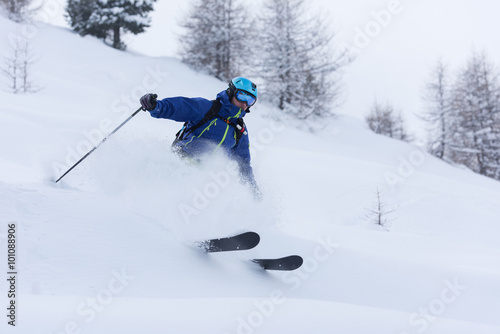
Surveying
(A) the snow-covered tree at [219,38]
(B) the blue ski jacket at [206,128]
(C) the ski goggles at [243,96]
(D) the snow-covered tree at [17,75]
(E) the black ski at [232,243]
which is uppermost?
(A) the snow-covered tree at [219,38]

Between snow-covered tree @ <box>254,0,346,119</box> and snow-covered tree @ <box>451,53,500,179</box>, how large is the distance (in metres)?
9.48

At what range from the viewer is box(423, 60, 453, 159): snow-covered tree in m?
23.4

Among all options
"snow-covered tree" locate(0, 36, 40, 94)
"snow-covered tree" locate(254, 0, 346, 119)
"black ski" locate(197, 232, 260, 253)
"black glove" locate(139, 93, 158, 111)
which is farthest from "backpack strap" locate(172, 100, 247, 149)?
"snow-covered tree" locate(254, 0, 346, 119)

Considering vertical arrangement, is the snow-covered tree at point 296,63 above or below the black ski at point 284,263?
above

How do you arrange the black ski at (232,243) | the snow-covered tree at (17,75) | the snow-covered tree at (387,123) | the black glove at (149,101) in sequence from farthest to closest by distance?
the snow-covered tree at (387,123), the snow-covered tree at (17,75), the black glove at (149,101), the black ski at (232,243)

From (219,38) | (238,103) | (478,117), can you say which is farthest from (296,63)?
(238,103)

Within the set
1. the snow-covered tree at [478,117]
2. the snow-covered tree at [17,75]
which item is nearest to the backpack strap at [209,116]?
the snow-covered tree at [17,75]

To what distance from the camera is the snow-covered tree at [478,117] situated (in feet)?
73.8

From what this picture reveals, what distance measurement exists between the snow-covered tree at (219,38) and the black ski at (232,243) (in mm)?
20151

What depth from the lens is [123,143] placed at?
429 cm

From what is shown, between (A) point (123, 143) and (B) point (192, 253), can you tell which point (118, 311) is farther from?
(A) point (123, 143)

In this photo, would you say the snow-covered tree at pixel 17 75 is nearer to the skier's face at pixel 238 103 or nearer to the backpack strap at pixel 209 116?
the backpack strap at pixel 209 116

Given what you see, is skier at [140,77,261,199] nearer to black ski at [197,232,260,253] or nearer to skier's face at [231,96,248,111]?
skier's face at [231,96,248,111]

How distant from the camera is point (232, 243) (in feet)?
11.5
